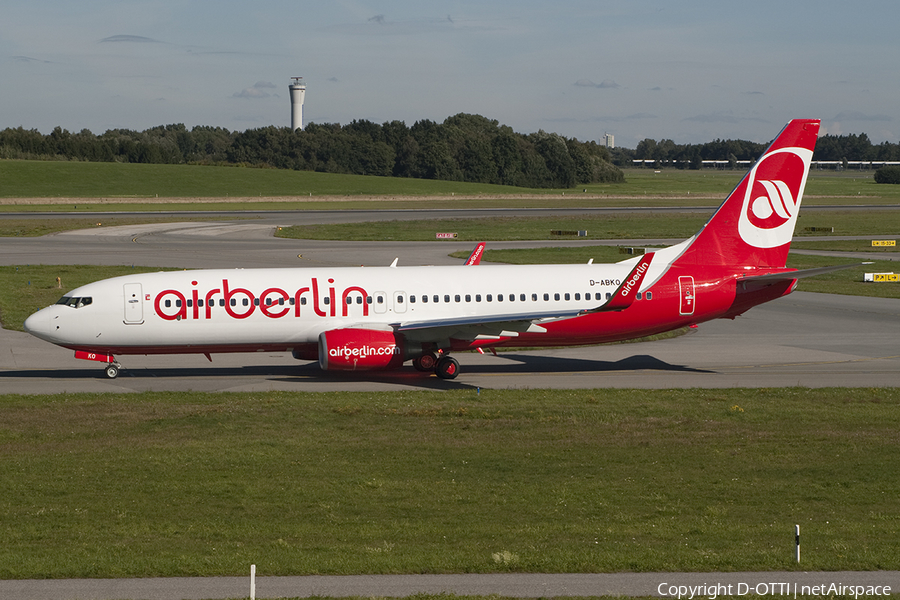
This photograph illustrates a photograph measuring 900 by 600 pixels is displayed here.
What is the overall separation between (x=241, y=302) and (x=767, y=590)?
23.6m

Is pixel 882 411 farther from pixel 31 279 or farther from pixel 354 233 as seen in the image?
pixel 354 233

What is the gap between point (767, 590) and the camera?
43.6ft

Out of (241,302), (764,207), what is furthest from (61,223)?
(764,207)

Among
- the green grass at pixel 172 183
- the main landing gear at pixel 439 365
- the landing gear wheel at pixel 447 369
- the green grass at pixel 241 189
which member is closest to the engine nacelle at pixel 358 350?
the main landing gear at pixel 439 365

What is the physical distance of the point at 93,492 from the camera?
19328 mm

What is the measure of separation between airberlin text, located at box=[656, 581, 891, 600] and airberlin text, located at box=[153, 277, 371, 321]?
71.0 feet

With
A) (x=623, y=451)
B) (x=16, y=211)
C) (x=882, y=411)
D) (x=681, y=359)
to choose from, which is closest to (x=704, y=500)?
(x=623, y=451)

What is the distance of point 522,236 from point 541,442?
225 feet

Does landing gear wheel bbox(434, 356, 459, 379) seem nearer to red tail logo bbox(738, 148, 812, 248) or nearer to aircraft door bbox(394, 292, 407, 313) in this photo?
aircraft door bbox(394, 292, 407, 313)

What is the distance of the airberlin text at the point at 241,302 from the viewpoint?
32938mm

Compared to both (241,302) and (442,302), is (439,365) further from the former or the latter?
(241,302)

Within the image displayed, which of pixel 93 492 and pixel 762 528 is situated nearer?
pixel 762 528

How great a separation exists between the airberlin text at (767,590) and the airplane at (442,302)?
1853 cm

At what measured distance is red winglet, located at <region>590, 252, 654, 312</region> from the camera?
31.4 meters
